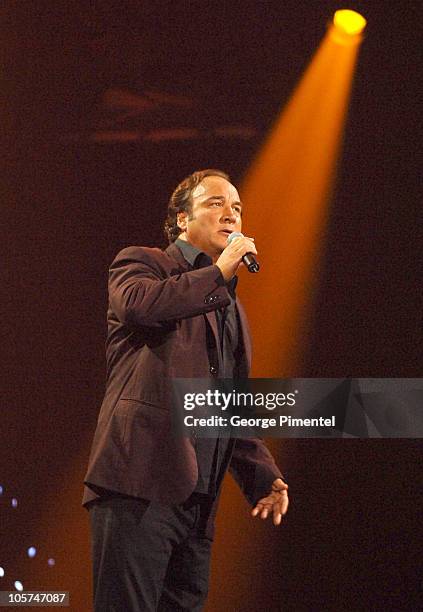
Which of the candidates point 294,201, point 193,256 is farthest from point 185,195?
point 294,201

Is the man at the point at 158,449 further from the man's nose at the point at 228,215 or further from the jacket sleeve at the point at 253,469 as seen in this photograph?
the man's nose at the point at 228,215

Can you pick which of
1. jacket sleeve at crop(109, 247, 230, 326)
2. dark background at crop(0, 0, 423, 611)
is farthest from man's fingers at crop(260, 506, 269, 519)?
dark background at crop(0, 0, 423, 611)

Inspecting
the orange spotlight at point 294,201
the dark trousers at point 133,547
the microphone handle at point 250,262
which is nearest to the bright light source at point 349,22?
the orange spotlight at point 294,201

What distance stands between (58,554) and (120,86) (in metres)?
1.62

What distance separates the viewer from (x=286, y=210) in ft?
9.07

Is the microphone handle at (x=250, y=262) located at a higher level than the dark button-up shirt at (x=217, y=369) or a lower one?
higher

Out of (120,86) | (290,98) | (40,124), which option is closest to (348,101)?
(290,98)

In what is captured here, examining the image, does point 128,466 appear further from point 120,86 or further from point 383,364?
point 120,86

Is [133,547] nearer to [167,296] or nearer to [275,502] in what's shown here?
[275,502]

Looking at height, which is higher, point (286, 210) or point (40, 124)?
point (40, 124)

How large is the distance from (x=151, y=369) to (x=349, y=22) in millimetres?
1753

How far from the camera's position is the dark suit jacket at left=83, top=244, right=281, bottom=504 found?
1523mm

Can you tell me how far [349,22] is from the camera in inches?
108

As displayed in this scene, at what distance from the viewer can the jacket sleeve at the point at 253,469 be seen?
177 cm
